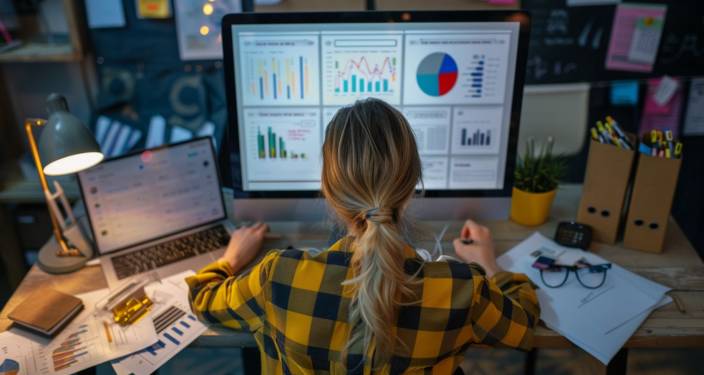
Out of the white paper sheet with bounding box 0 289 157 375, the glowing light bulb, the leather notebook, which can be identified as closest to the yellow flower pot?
the white paper sheet with bounding box 0 289 157 375

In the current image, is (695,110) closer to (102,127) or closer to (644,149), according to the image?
(644,149)

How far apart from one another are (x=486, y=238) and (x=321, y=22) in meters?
0.60

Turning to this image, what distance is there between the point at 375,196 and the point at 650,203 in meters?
0.78

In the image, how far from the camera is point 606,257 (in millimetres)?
1323

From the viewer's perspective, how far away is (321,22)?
1238 millimetres

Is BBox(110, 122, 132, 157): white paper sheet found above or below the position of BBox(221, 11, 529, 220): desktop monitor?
below

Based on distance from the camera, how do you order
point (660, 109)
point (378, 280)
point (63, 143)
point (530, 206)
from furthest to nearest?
point (660, 109), point (530, 206), point (63, 143), point (378, 280)

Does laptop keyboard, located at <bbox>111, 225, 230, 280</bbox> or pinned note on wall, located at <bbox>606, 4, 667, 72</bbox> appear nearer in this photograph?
laptop keyboard, located at <bbox>111, 225, 230, 280</bbox>

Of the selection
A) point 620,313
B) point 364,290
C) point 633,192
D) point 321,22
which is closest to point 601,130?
point 633,192

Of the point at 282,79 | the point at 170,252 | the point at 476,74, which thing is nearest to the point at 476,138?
the point at 476,74

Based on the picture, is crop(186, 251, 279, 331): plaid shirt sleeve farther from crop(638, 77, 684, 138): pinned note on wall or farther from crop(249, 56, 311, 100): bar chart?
crop(638, 77, 684, 138): pinned note on wall

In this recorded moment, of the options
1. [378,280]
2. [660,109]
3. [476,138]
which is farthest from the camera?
[660,109]

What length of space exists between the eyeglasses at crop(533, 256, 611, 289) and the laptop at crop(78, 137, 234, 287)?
2.40 ft

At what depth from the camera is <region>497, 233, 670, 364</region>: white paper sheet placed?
1074mm
